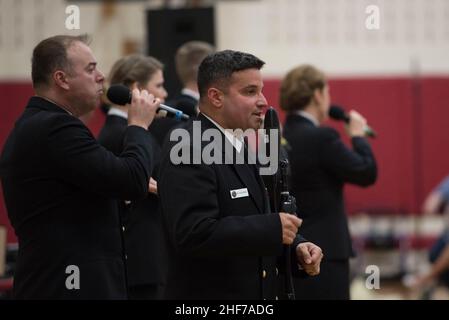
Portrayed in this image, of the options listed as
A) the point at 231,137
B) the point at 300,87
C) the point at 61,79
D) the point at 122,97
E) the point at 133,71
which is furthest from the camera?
the point at 300,87

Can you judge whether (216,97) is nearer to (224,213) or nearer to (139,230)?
(224,213)

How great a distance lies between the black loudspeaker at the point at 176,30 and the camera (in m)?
6.62

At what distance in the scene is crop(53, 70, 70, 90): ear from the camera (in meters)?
3.14

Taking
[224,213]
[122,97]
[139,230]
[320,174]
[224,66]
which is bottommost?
[139,230]

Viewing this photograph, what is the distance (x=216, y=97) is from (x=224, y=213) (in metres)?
0.40

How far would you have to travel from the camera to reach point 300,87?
4711mm

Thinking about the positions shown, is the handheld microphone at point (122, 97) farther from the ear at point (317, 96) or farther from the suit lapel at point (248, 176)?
the ear at point (317, 96)

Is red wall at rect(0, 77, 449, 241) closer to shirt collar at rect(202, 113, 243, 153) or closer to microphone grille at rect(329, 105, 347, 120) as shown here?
A: microphone grille at rect(329, 105, 347, 120)

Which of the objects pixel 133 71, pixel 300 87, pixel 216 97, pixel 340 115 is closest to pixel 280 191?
pixel 216 97

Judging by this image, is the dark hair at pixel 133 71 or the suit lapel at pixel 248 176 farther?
the dark hair at pixel 133 71

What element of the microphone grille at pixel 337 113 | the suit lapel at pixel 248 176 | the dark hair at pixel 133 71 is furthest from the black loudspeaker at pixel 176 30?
the suit lapel at pixel 248 176

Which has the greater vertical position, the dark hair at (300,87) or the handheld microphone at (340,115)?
the dark hair at (300,87)

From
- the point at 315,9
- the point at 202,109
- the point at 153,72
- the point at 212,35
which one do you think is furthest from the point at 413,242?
the point at 202,109

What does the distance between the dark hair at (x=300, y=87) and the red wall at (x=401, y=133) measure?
5.36 meters
